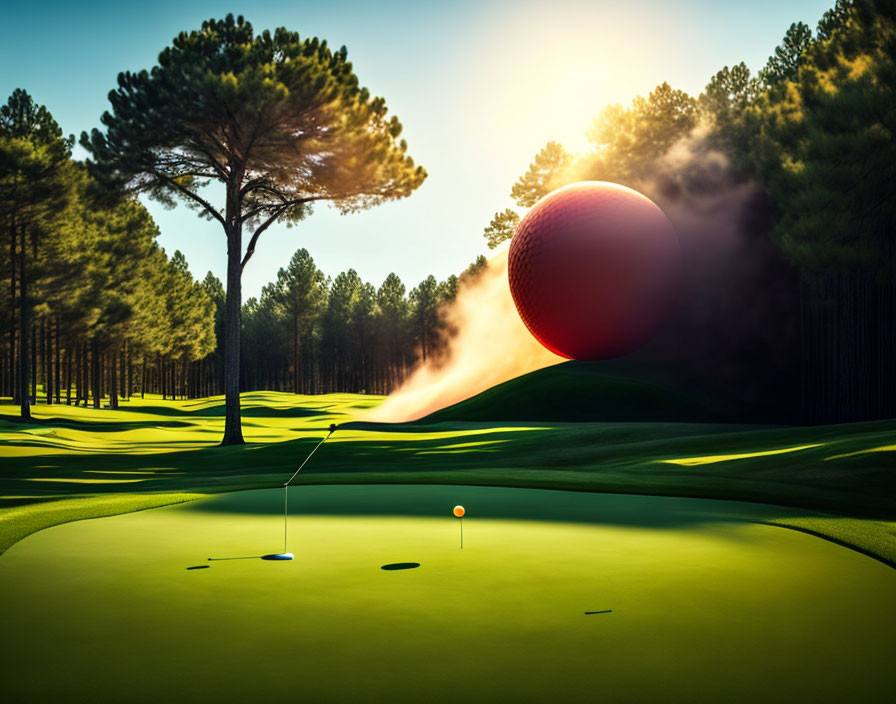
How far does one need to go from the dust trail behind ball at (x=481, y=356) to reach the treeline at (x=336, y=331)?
2955 centimetres

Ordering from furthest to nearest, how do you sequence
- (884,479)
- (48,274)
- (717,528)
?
(48,274) → (884,479) → (717,528)

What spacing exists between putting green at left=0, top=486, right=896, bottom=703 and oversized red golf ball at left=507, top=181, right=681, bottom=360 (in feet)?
49.4

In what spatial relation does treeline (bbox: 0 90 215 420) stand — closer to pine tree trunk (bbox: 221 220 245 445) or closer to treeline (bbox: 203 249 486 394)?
pine tree trunk (bbox: 221 220 245 445)

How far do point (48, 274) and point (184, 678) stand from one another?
4016 cm

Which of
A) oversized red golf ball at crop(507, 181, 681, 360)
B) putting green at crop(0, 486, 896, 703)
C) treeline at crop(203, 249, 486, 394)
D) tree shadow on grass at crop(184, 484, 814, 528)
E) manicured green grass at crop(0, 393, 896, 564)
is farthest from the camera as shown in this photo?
treeline at crop(203, 249, 486, 394)

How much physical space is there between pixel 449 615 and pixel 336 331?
94656 millimetres

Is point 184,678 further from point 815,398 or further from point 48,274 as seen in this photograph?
point 48,274

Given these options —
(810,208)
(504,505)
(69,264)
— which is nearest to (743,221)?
(810,208)

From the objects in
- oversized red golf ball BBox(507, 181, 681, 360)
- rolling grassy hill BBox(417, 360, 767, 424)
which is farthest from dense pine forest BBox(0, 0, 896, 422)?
oversized red golf ball BBox(507, 181, 681, 360)

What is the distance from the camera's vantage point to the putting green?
3689 mm

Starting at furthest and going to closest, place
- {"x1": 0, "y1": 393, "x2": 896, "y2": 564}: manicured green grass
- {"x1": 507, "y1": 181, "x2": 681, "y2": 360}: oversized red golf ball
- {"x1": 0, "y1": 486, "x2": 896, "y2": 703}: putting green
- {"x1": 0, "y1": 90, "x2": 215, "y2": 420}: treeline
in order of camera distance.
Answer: {"x1": 0, "y1": 90, "x2": 215, "y2": 420}: treeline, {"x1": 507, "y1": 181, "x2": 681, "y2": 360}: oversized red golf ball, {"x1": 0, "y1": 393, "x2": 896, "y2": 564}: manicured green grass, {"x1": 0, "y1": 486, "x2": 896, "y2": 703}: putting green

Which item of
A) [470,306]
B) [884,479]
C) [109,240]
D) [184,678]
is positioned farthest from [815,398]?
[109,240]

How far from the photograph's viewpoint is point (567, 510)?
391 inches

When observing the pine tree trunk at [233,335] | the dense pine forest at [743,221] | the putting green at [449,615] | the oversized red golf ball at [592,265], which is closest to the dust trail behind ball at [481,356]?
the dense pine forest at [743,221]
